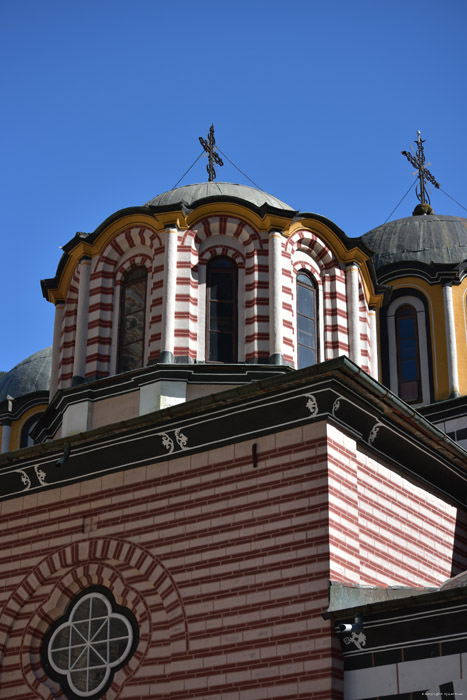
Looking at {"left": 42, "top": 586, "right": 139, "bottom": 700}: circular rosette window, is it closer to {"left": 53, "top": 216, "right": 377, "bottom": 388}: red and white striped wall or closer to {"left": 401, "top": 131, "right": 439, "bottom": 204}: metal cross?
{"left": 53, "top": 216, "right": 377, "bottom": 388}: red and white striped wall

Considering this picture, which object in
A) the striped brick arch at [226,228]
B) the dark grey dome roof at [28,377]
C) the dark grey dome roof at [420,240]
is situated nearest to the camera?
the striped brick arch at [226,228]

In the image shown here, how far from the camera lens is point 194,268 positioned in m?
17.7

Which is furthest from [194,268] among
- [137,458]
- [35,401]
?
[35,401]

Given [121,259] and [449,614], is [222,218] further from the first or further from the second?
[449,614]

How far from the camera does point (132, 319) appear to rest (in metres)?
18.0

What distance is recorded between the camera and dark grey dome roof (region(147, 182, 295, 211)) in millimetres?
19250

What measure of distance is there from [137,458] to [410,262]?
29.2 feet

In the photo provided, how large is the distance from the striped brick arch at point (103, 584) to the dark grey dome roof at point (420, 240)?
9.83m

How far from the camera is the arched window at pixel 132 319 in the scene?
17609 mm

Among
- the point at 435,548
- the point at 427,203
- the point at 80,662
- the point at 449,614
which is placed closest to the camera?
the point at 449,614

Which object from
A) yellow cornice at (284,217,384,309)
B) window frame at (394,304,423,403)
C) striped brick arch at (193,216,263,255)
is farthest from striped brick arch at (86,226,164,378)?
window frame at (394,304,423,403)

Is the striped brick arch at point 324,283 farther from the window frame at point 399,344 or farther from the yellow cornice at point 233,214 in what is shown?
the window frame at point 399,344

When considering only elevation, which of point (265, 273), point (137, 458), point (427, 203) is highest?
point (427, 203)

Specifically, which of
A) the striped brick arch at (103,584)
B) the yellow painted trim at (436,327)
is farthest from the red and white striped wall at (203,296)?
the striped brick arch at (103,584)
